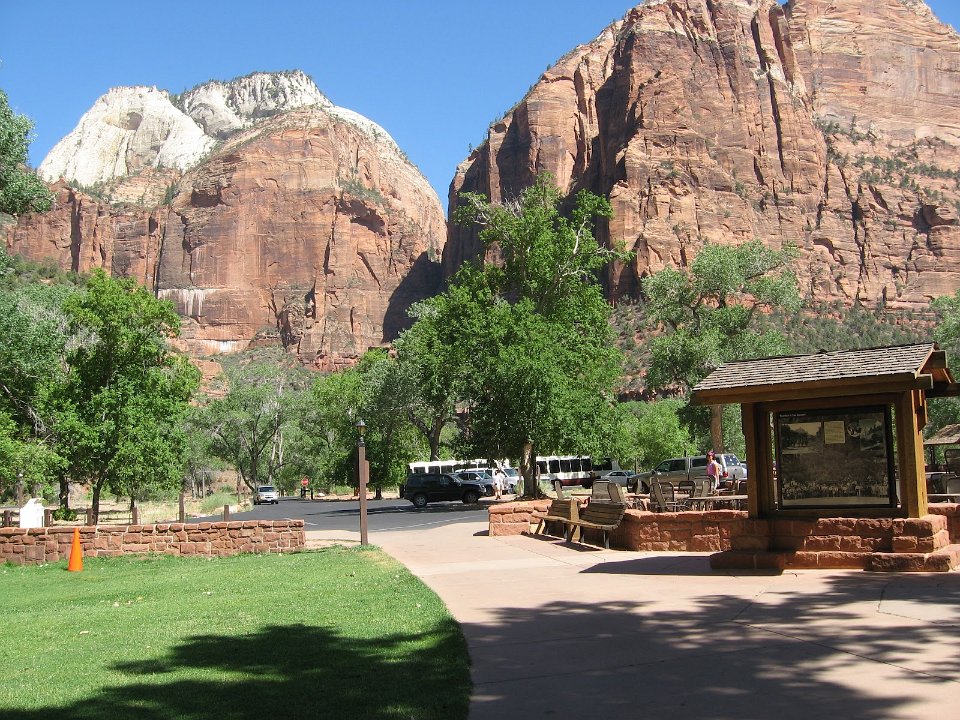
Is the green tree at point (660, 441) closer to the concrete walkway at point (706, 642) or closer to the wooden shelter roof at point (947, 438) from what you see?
the wooden shelter roof at point (947, 438)

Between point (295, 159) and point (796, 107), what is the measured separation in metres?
78.4

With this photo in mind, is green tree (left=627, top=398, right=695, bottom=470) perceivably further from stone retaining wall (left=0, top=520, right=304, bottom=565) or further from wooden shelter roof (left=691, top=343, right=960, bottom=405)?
wooden shelter roof (left=691, top=343, right=960, bottom=405)

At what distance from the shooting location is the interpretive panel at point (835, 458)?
11.0 m

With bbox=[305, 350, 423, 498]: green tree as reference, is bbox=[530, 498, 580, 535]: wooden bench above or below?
below

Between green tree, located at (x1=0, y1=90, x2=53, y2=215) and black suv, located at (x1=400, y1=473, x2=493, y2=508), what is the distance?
22.1m

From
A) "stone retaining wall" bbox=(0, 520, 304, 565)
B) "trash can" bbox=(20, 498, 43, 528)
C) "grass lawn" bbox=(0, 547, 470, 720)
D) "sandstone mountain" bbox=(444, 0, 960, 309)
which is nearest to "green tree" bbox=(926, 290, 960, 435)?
"stone retaining wall" bbox=(0, 520, 304, 565)

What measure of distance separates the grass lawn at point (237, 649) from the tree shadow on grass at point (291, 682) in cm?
1

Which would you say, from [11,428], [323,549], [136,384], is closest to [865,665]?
[323,549]

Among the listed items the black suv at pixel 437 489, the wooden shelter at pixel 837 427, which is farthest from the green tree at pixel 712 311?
the wooden shelter at pixel 837 427

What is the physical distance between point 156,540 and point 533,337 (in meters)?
16.3

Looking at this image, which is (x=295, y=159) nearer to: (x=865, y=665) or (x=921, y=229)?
(x=921, y=229)

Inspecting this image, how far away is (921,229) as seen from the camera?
116 m

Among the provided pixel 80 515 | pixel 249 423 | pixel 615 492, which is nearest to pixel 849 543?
pixel 615 492

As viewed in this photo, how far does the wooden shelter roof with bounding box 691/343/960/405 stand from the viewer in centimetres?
1059
